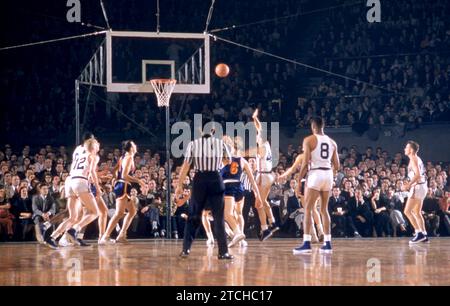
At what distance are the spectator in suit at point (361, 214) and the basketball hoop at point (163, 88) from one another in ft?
16.8

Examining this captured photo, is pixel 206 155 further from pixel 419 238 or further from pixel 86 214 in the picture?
pixel 419 238

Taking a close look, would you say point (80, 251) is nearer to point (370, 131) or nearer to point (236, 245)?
point (236, 245)

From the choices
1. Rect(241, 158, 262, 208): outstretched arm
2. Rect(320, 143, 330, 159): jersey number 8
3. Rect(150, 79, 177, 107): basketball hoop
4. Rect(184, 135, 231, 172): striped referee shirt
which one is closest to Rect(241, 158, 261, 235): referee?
Rect(241, 158, 262, 208): outstretched arm

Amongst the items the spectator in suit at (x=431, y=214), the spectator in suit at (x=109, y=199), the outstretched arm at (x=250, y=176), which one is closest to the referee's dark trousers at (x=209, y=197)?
the outstretched arm at (x=250, y=176)

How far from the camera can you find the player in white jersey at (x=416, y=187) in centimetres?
1509

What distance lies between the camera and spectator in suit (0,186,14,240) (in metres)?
17.1

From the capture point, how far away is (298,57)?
1102 inches

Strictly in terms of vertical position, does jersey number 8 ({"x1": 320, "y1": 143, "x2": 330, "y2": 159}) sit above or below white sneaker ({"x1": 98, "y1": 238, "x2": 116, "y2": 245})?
above

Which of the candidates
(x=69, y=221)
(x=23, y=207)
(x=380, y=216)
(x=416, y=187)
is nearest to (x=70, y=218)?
(x=69, y=221)

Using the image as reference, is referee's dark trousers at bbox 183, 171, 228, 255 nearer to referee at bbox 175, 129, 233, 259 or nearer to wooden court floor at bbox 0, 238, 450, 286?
referee at bbox 175, 129, 233, 259

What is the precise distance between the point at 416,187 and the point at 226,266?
643cm

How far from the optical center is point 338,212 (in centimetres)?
Result: 1878

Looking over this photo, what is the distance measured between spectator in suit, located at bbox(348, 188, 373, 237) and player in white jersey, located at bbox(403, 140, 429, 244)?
327 centimetres
